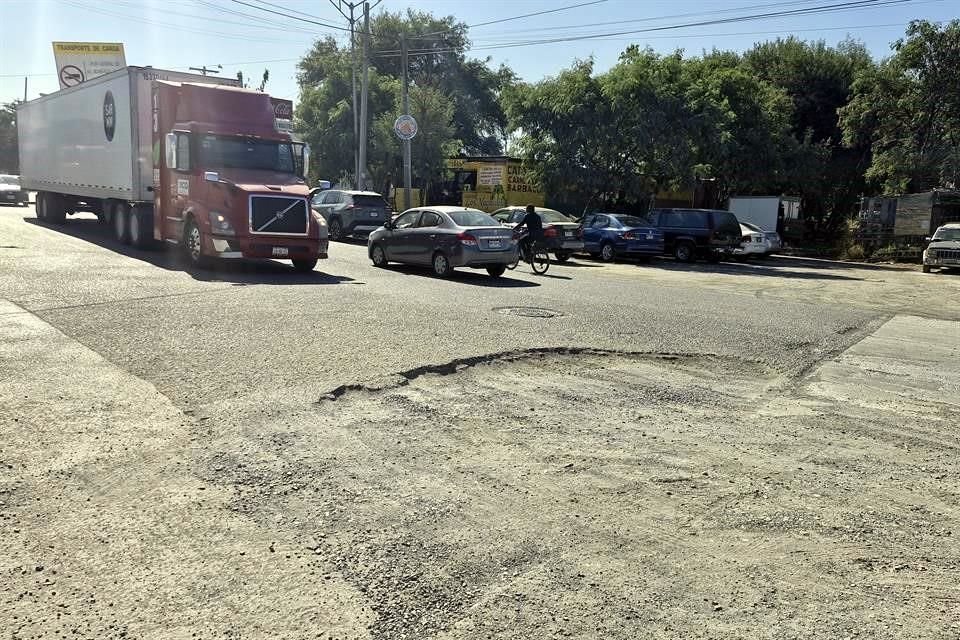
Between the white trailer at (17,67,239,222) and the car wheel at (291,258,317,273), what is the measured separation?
4.04 metres

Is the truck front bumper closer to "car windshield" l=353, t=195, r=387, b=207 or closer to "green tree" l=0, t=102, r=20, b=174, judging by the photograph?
"car windshield" l=353, t=195, r=387, b=207

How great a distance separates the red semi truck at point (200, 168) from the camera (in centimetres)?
1477

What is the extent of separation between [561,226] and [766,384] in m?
15.4

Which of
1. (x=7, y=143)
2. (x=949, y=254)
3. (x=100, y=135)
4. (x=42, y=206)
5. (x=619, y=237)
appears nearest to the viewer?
(x=100, y=135)

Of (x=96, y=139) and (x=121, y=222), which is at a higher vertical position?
(x=96, y=139)

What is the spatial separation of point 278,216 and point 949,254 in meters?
20.2

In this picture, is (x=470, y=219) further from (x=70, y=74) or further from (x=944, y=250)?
(x=70, y=74)

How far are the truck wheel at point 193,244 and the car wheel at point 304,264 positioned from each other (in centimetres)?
179

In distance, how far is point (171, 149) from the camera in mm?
15641

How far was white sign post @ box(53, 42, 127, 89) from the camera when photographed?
56781 mm

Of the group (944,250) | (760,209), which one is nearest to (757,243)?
(944,250)

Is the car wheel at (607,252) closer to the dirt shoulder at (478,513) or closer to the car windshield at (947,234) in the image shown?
the car windshield at (947,234)

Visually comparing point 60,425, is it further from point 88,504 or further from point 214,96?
point 214,96

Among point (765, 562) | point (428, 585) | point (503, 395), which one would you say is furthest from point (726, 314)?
point (428, 585)
